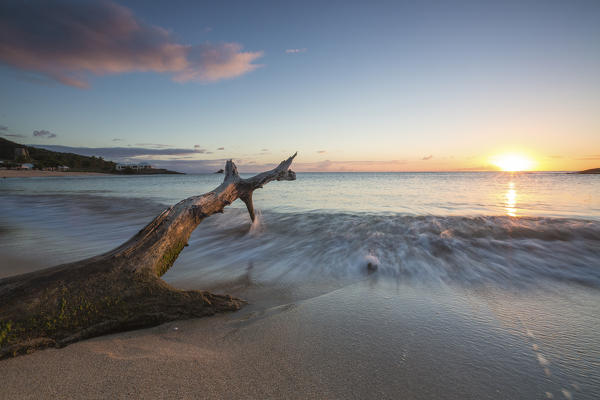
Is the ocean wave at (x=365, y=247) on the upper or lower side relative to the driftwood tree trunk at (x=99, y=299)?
lower

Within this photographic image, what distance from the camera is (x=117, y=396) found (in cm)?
172

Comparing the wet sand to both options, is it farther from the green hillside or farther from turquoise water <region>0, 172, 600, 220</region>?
the green hillside

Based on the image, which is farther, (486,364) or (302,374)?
(486,364)

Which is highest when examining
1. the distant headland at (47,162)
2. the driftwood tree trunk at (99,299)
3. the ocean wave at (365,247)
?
the distant headland at (47,162)

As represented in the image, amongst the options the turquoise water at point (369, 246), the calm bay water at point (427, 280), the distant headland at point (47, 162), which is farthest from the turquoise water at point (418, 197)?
the distant headland at point (47, 162)

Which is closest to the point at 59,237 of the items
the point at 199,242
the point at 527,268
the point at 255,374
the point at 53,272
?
the point at 199,242

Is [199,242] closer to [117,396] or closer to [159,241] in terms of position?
[159,241]

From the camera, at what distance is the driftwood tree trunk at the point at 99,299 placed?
2.18m

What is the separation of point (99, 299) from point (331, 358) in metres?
2.14

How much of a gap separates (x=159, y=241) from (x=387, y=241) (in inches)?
216

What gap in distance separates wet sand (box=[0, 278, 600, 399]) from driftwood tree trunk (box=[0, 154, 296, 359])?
0.11 m

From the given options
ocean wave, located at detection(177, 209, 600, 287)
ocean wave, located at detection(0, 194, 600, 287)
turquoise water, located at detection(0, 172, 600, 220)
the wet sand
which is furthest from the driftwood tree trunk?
turquoise water, located at detection(0, 172, 600, 220)

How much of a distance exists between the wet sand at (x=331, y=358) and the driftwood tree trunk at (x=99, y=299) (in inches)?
4.5

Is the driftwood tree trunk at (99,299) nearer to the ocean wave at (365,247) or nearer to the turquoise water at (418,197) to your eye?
the ocean wave at (365,247)
